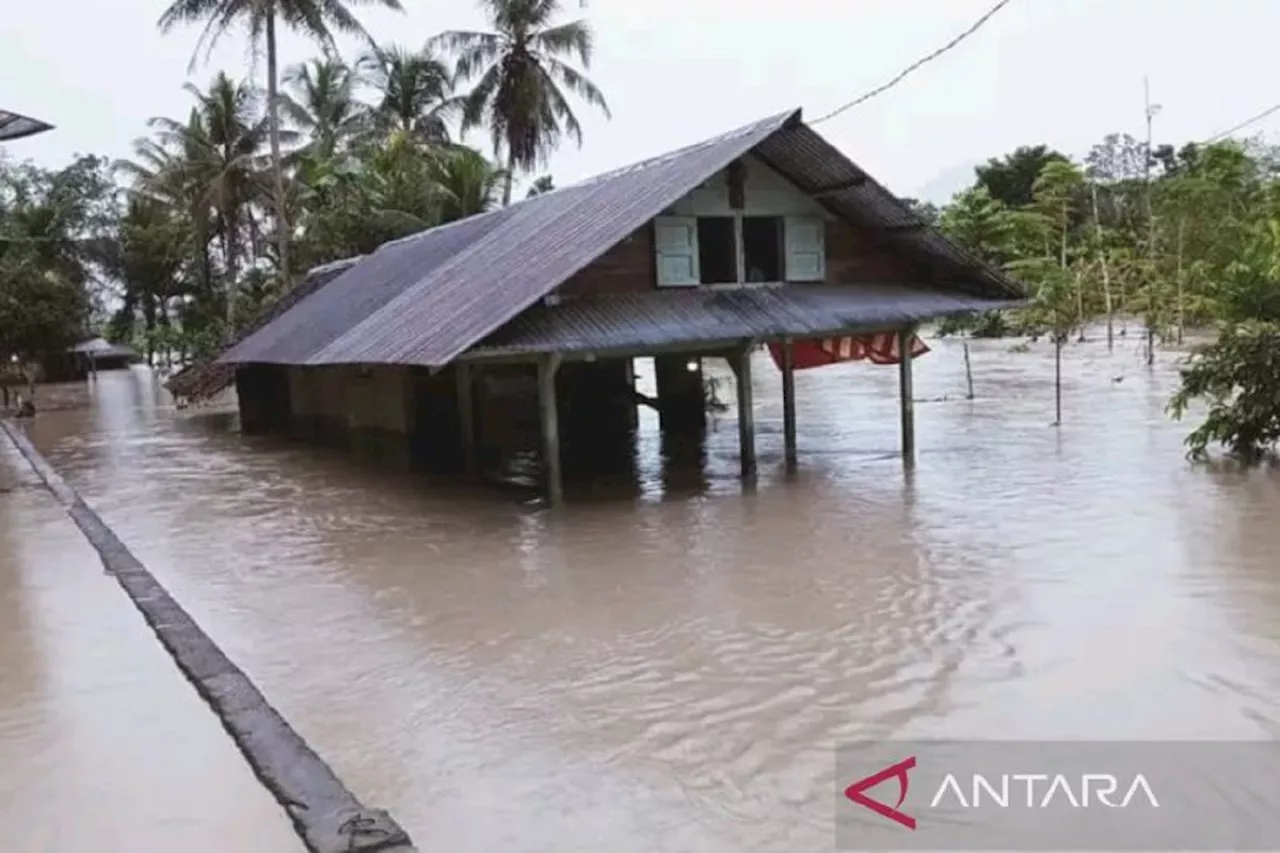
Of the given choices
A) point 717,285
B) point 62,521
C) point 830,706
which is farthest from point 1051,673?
point 62,521

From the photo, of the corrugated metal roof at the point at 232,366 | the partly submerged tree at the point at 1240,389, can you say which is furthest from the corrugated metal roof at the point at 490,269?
the partly submerged tree at the point at 1240,389

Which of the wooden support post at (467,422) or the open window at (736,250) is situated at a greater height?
Result: the open window at (736,250)

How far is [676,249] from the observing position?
485 inches

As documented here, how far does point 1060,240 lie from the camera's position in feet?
134

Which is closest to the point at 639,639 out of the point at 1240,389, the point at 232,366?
the point at 1240,389

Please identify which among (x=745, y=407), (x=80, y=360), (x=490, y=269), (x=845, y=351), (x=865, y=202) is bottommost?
(x=745, y=407)

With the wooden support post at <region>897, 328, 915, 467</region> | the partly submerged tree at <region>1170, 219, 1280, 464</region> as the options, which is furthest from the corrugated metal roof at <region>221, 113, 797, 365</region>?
the partly submerged tree at <region>1170, 219, 1280, 464</region>

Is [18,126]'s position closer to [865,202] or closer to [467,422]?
[467,422]

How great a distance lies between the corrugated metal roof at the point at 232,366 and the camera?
22.2 metres

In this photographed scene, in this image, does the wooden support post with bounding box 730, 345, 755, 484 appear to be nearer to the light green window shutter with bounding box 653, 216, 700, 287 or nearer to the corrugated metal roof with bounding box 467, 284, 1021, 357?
the corrugated metal roof with bounding box 467, 284, 1021, 357

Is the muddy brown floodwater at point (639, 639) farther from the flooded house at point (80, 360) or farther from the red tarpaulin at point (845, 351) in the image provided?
the flooded house at point (80, 360)

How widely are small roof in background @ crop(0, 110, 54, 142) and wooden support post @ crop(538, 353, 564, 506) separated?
6190 millimetres

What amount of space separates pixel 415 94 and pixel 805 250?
21.5m

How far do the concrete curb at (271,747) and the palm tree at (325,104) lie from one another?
2710 cm
